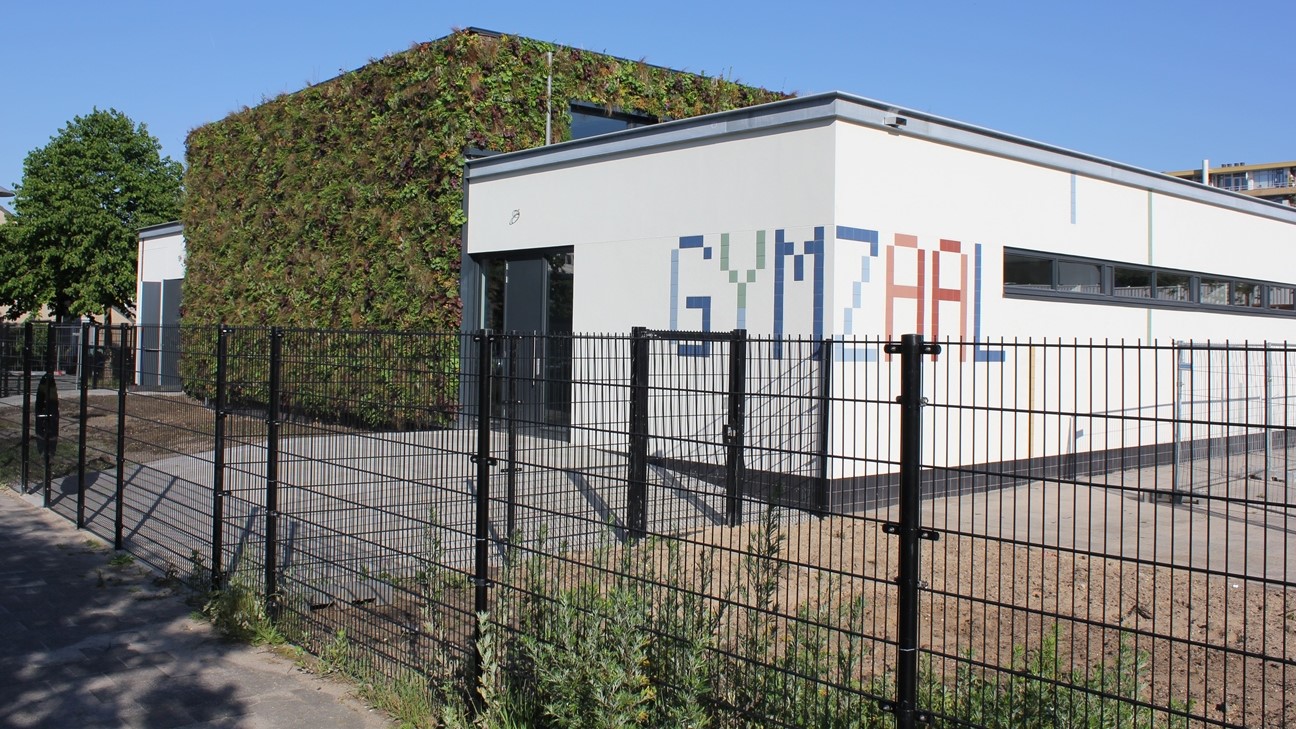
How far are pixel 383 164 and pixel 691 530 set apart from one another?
12622 millimetres

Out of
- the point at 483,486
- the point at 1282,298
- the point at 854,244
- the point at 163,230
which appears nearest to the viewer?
the point at 483,486

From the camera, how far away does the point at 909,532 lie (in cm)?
A: 319

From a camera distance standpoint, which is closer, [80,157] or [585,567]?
[585,567]

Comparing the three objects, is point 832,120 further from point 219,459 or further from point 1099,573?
point 219,459

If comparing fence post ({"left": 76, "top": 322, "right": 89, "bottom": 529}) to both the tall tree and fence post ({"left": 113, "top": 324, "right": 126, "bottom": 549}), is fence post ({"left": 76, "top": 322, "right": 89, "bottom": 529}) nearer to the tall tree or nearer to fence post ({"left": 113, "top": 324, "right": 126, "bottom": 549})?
fence post ({"left": 113, "top": 324, "right": 126, "bottom": 549})

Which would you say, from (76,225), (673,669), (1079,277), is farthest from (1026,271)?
(76,225)

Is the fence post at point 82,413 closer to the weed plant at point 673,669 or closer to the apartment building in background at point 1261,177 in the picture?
the weed plant at point 673,669

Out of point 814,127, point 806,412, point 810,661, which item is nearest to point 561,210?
point 814,127

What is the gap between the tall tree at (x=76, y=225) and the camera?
38125mm

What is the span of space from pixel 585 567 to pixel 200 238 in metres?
19.0

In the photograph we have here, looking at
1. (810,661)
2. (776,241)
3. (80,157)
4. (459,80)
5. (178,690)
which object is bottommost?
(178,690)

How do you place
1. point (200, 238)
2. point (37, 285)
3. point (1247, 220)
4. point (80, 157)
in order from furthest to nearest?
point (80, 157) → point (37, 285) → point (200, 238) → point (1247, 220)

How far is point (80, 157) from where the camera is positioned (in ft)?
133

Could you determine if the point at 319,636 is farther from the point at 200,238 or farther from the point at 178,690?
the point at 200,238
